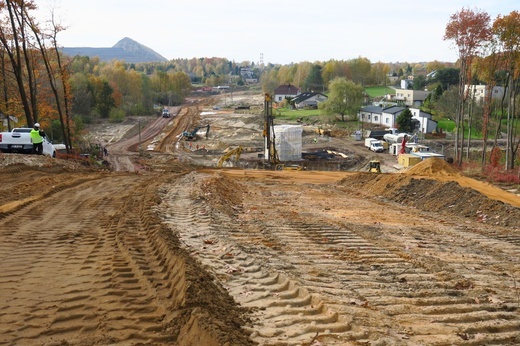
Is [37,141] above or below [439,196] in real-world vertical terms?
above

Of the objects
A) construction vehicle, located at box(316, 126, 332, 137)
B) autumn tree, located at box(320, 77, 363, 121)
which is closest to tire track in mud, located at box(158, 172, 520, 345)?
construction vehicle, located at box(316, 126, 332, 137)

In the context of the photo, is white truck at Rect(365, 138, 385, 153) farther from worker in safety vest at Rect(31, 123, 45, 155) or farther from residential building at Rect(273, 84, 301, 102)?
residential building at Rect(273, 84, 301, 102)

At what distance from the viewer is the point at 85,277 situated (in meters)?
6.43

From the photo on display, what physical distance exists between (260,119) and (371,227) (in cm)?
6251

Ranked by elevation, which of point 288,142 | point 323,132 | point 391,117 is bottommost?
point 323,132

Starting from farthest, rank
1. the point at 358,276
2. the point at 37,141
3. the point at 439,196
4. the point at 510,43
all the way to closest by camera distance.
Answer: the point at 510,43, the point at 37,141, the point at 439,196, the point at 358,276

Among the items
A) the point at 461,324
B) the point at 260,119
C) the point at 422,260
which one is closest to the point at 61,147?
the point at 422,260

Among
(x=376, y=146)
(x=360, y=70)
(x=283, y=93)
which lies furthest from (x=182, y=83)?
(x=376, y=146)

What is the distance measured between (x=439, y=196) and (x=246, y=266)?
11186mm

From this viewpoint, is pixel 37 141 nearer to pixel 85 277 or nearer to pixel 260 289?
pixel 85 277

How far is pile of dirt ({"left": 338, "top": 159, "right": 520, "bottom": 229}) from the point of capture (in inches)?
550

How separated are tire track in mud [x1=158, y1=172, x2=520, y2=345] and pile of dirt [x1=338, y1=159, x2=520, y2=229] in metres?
2.17

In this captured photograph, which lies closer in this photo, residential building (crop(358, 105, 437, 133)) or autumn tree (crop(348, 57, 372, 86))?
residential building (crop(358, 105, 437, 133))

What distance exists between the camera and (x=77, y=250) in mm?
7793
